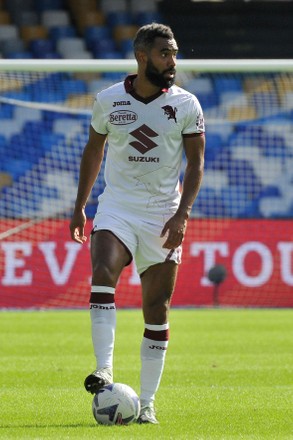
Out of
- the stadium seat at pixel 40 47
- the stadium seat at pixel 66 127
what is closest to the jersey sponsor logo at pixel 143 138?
the stadium seat at pixel 66 127

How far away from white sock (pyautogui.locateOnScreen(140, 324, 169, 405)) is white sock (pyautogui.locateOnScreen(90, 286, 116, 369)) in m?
0.31

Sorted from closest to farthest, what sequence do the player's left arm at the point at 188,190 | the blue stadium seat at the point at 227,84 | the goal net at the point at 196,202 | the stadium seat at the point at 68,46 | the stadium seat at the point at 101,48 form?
the player's left arm at the point at 188,190 < the goal net at the point at 196,202 < the blue stadium seat at the point at 227,84 < the stadium seat at the point at 68,46 < the stadium seat at the point at 101,48

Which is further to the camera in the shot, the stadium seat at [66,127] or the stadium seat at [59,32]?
the stadium seat at [59,32]

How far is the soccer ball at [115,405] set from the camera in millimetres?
5762

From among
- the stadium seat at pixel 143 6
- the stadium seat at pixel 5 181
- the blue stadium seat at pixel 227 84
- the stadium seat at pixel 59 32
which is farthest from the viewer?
the stadium seat at pixel 143 6

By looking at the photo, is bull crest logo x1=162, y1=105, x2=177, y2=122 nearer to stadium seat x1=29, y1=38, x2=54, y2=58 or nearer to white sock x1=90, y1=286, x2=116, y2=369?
white sock x1=90, y1=286, x2=116, y2=369

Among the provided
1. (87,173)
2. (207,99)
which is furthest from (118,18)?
(87,173)

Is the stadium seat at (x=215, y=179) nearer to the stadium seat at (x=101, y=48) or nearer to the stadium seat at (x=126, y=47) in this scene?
the stadium seat at (x=126, y=47)

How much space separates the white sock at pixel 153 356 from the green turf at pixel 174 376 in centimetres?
23

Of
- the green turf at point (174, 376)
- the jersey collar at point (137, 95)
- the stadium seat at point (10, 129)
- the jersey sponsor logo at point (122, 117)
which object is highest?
the jersey collar at point (137, 95)

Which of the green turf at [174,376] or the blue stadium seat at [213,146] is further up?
the blue stadium seat at [213,146]

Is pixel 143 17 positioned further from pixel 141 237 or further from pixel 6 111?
pixel 141 237

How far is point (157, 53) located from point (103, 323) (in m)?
1.50

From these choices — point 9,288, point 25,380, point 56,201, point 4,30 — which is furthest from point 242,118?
point 25,380
